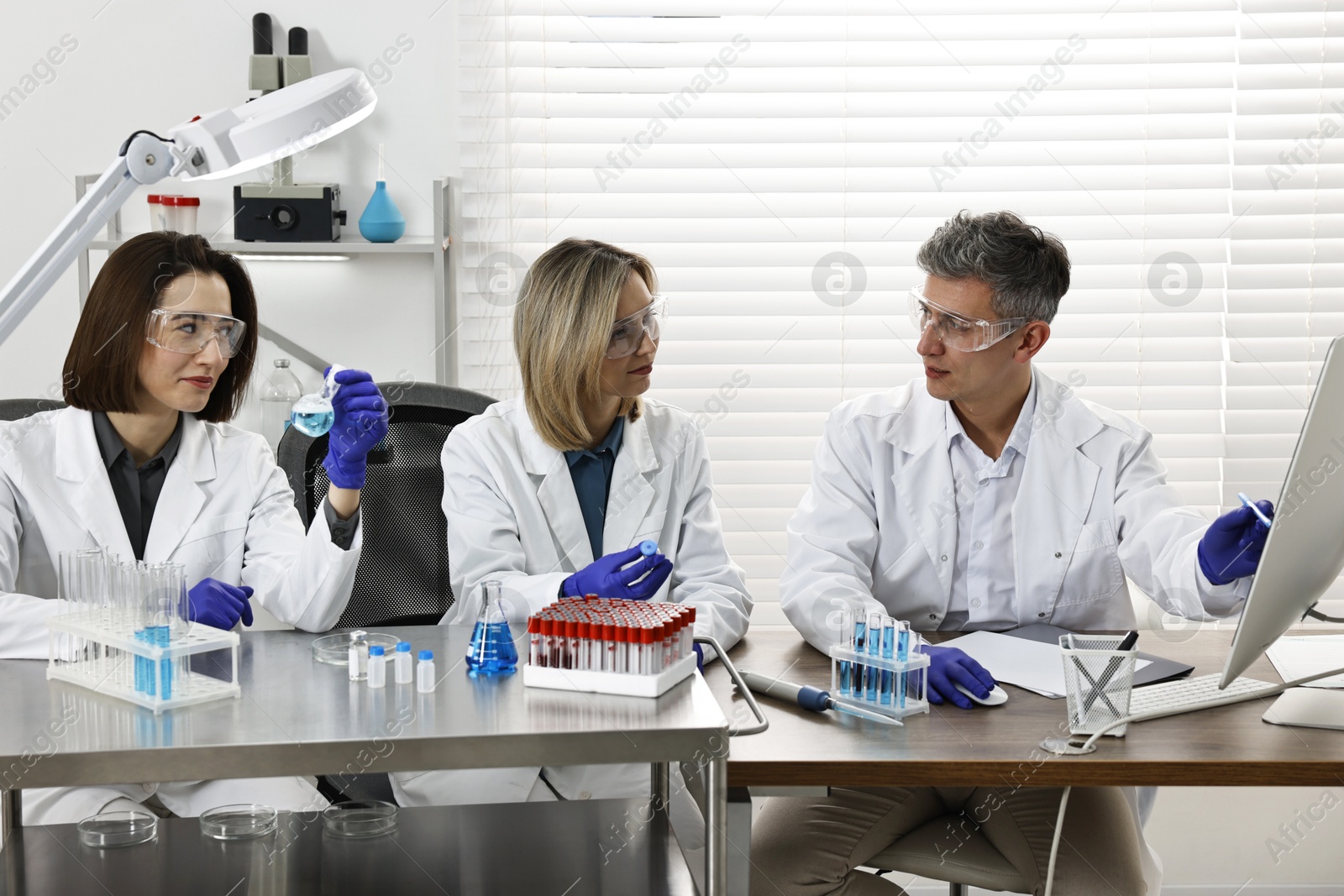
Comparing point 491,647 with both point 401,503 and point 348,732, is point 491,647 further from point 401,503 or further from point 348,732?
point 401,503

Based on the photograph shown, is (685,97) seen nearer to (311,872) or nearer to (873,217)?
(873,217)

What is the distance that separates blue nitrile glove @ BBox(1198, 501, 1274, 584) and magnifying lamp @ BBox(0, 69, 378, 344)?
4.56ft

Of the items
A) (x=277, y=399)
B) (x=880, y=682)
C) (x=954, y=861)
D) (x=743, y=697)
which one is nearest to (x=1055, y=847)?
(x=954, y=861)

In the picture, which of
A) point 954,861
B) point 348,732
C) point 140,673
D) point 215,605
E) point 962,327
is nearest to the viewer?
point 348,732

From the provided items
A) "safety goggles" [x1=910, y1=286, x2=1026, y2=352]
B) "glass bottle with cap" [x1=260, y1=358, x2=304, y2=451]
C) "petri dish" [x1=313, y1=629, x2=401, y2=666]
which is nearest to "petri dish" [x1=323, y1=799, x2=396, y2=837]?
"petri dish" [x1=313, y1=629, x2=401, y2=666]

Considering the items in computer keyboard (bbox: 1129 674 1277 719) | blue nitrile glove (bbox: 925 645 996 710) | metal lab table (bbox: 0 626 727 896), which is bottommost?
computer keyboard (bbox: 1129 674 1277 719)

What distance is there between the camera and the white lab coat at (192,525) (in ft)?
6.15

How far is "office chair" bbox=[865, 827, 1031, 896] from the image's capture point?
1721 millimetres

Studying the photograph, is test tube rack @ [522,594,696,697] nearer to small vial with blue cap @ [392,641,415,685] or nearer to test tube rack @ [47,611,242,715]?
small vial with blue cap @ [392,641,415,685]

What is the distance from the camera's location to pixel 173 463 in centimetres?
203

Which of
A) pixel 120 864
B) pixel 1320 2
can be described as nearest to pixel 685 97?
pixel 1320 2

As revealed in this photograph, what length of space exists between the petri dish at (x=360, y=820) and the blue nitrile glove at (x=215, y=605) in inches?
12.1

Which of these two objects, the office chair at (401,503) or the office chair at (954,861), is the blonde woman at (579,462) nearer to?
the office chair at (401,503)

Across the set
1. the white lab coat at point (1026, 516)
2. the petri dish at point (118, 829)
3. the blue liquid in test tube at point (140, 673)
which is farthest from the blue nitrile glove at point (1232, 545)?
the petri dish at point (118, 829)
